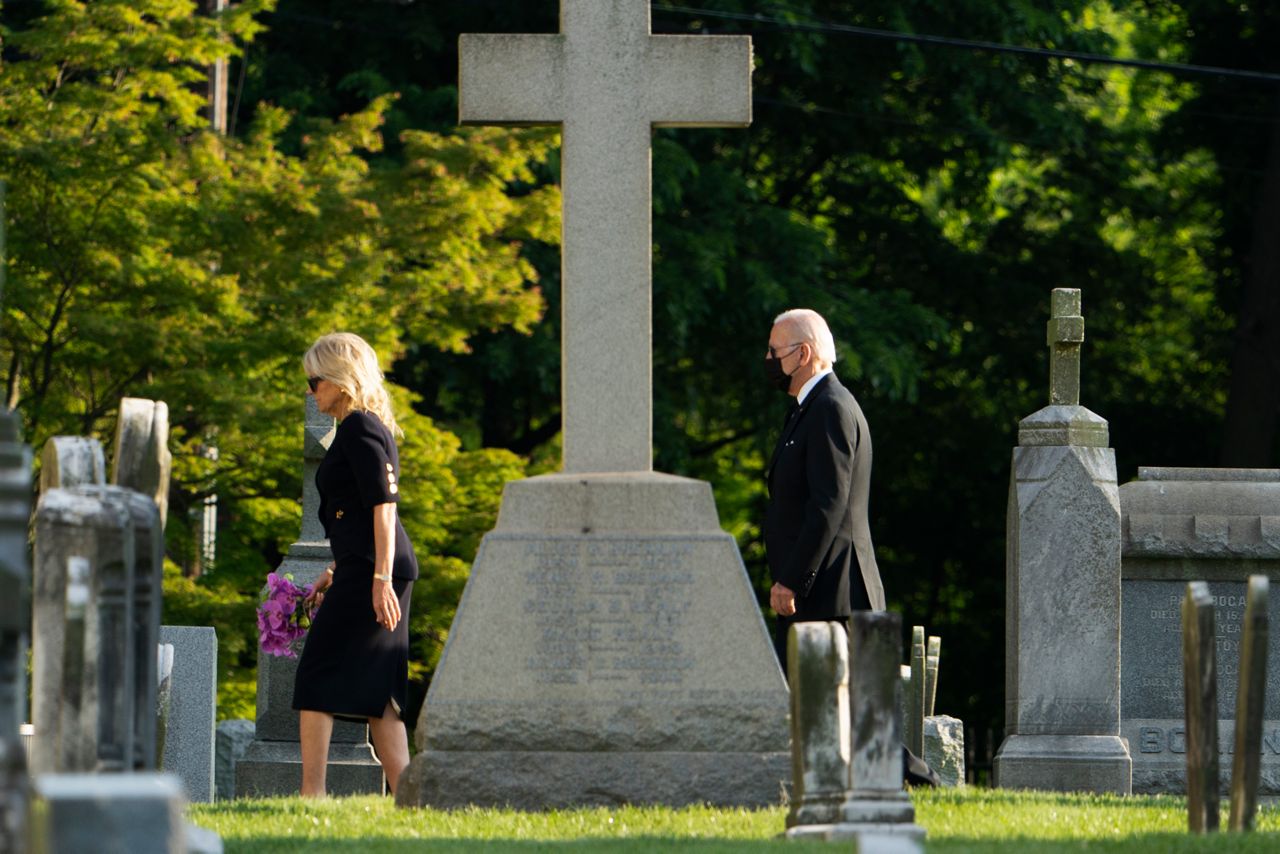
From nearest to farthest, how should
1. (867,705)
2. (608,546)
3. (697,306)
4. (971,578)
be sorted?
1. (867,705)
2. (608,546)
3. (697,306)
4. (971,578)

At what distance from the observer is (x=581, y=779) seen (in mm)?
7871

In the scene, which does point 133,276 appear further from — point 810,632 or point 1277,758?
point 810,632

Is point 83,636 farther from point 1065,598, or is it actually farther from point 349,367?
point 1065,598

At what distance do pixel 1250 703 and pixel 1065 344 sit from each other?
444 cm

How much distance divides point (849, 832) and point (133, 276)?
35.9ft

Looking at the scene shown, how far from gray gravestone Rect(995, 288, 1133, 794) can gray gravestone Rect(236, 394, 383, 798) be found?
3.85m

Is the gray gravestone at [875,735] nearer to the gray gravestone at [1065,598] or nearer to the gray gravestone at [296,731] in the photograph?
the gray gravestone at [1065,598]

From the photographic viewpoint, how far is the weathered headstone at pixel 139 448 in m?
6.39

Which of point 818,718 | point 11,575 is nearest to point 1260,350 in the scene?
point 818,718

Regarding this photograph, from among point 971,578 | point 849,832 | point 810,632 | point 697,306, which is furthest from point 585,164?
point 971,578

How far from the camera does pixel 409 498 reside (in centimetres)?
1700

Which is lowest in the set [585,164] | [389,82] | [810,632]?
[810,632]

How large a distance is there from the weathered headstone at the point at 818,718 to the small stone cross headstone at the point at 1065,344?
4446 mm

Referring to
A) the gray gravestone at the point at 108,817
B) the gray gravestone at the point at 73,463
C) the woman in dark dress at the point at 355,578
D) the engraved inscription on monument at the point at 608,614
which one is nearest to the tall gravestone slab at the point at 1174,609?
the engraved inscription on monument at the point at 608,614
